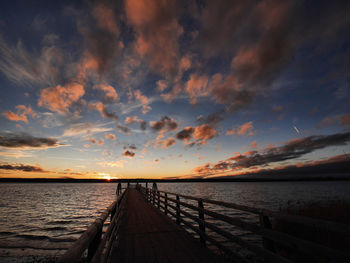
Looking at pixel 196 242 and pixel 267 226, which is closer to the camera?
pixel 267 226

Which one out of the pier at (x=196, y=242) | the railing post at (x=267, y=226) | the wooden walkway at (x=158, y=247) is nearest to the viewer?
the pier at (x=196, y=242)

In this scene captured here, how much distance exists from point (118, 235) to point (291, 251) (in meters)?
6.47

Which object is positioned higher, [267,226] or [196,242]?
[267,226]

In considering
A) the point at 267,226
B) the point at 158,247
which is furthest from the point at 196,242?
the point at 267,226

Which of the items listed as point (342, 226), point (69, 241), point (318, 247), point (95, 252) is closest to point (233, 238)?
point (318, 247)

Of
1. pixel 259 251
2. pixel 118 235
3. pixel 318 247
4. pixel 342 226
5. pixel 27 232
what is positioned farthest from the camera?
pixel 27 232

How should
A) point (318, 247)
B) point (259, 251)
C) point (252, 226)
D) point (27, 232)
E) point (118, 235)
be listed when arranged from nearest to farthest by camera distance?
point (318, 247)
point (259, 251)
point (252, 226)
point (118, 235)
point (27, 232)

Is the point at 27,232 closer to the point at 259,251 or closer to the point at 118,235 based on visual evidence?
the point at 118,235

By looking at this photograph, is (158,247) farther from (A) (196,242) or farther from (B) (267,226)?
(B) (267,226)

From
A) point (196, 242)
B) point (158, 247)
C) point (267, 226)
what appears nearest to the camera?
point (267, 226)

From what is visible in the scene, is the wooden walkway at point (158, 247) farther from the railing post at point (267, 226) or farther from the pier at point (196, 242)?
the railing post at point (267, 226)

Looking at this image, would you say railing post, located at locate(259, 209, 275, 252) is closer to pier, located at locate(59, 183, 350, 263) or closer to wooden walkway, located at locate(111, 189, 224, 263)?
pier, located at locate(59, 183, 350, 263)

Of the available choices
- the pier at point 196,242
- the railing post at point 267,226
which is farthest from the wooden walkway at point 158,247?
the railing post at point 267,226

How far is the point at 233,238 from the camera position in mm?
4266
